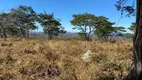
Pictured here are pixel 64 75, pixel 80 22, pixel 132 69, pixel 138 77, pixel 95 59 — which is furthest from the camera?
pixel 80 22

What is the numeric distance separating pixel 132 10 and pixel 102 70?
5.80 ft

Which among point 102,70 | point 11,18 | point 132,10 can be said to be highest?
point 11,18

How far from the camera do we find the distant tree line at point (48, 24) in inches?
1762

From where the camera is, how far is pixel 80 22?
146 ft

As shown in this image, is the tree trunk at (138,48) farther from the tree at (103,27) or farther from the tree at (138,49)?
the tree at (103,27)

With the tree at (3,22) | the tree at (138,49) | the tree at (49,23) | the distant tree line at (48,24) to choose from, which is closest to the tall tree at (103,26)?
the distant tree line at (48,24)

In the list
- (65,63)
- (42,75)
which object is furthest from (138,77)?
(65,63)

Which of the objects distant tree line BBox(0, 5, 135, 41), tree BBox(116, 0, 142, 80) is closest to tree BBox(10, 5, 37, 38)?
distant tree line BBox(0, 5, 135, 41)

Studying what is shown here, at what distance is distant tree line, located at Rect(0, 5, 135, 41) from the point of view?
44.8m

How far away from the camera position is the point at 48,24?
161 feet

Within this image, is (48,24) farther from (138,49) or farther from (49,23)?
(138,49)

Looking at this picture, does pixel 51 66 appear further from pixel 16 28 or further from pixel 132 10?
pixel 16 28

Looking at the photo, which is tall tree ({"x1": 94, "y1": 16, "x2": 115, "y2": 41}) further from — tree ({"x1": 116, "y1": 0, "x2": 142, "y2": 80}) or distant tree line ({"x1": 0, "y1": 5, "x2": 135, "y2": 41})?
tree ({"x1": 116, "y1": 0, "x2": 142, "y2": 80})

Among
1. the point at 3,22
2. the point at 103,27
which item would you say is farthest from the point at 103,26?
the point at 3,22
